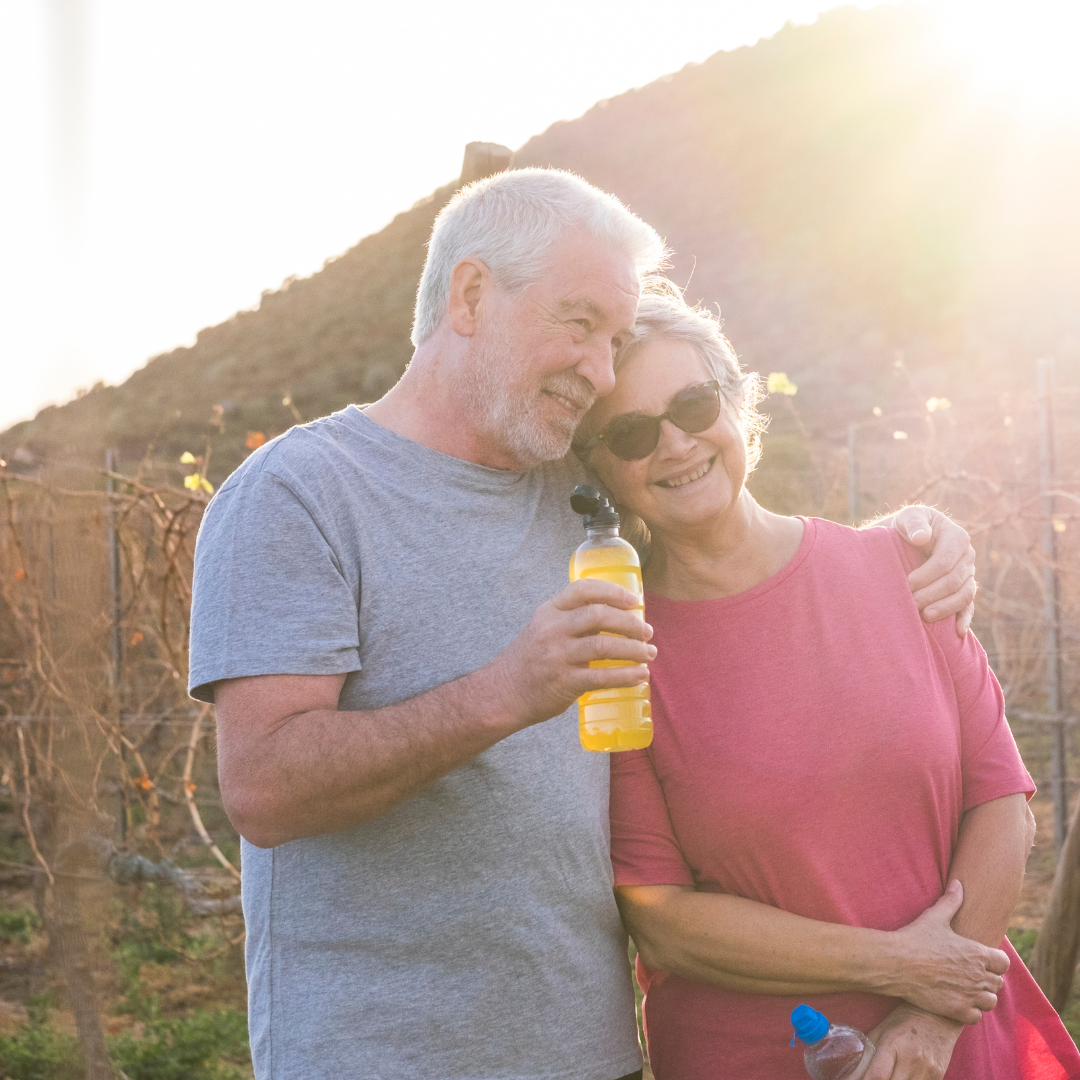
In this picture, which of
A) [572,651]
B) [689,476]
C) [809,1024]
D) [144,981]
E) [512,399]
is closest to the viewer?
[572,651]

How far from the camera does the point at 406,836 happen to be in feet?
6.29

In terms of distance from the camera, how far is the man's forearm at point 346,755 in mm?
1684

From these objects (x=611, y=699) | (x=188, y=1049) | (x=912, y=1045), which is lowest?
(x=188, y=1049)

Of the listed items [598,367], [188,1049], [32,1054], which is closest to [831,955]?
[598,367]

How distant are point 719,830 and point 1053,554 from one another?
5.34 meters

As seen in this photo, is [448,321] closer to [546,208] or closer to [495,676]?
[546,208]

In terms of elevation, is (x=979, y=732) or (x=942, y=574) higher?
(x=942, y=574)

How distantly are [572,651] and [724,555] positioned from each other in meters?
0.77

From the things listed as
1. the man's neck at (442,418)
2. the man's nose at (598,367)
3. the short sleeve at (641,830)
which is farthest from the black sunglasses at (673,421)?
the short sleeve at (641,830)

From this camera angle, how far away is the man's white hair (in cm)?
214

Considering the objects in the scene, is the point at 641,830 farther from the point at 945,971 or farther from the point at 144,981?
the point at 144,981

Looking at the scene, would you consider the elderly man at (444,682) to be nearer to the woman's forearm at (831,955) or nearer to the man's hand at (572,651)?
the man's hand at (572,651)

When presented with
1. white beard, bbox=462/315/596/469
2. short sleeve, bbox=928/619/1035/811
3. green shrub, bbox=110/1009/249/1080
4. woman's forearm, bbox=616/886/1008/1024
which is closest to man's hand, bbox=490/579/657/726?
white beard, bbox=462/315/596/469

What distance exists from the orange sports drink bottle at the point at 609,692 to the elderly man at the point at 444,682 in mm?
83
